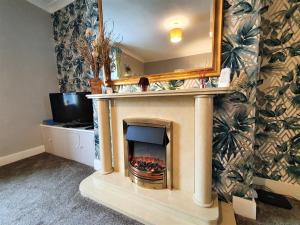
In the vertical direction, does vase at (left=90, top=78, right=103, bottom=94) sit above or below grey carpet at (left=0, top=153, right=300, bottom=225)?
above

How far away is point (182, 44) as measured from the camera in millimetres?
1534

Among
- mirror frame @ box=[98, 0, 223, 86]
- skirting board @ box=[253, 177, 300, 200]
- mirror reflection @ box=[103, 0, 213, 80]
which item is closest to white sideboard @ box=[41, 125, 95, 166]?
mirror reflection @ box=[103, 0, 213, 80]

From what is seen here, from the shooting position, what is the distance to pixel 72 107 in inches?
106

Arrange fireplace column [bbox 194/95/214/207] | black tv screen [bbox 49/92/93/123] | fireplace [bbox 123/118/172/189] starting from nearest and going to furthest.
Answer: fireplace column [bbox 194/95/214/207]
fireplace [bbox 123/118/172/189]
black tv screen [bbox 49/92/93/123]

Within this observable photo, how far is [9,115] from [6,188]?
127cm

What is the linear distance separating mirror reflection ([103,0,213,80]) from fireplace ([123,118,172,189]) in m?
0.59

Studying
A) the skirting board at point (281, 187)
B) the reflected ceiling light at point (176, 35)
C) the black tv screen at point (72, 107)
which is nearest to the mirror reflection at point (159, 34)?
the reflected ceiling light at point (176, 35)

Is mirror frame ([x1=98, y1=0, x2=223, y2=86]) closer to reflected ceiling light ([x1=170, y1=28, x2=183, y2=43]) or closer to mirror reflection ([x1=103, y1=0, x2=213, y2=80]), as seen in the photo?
mirror reflection ([x1=103, y1=0, x2=213, y2=80])

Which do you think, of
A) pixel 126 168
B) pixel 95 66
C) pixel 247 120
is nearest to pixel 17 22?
pixel 95 66

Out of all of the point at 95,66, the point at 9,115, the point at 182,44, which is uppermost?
the point at 182,44

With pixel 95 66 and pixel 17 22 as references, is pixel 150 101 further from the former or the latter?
pixel 17 22

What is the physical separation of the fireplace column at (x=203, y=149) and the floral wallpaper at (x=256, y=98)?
200 mm

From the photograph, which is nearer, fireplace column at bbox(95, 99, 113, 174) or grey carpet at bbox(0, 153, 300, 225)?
grey carpet at bbox(0, 153, 300, 225)

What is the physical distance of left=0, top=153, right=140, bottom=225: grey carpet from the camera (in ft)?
4.50
